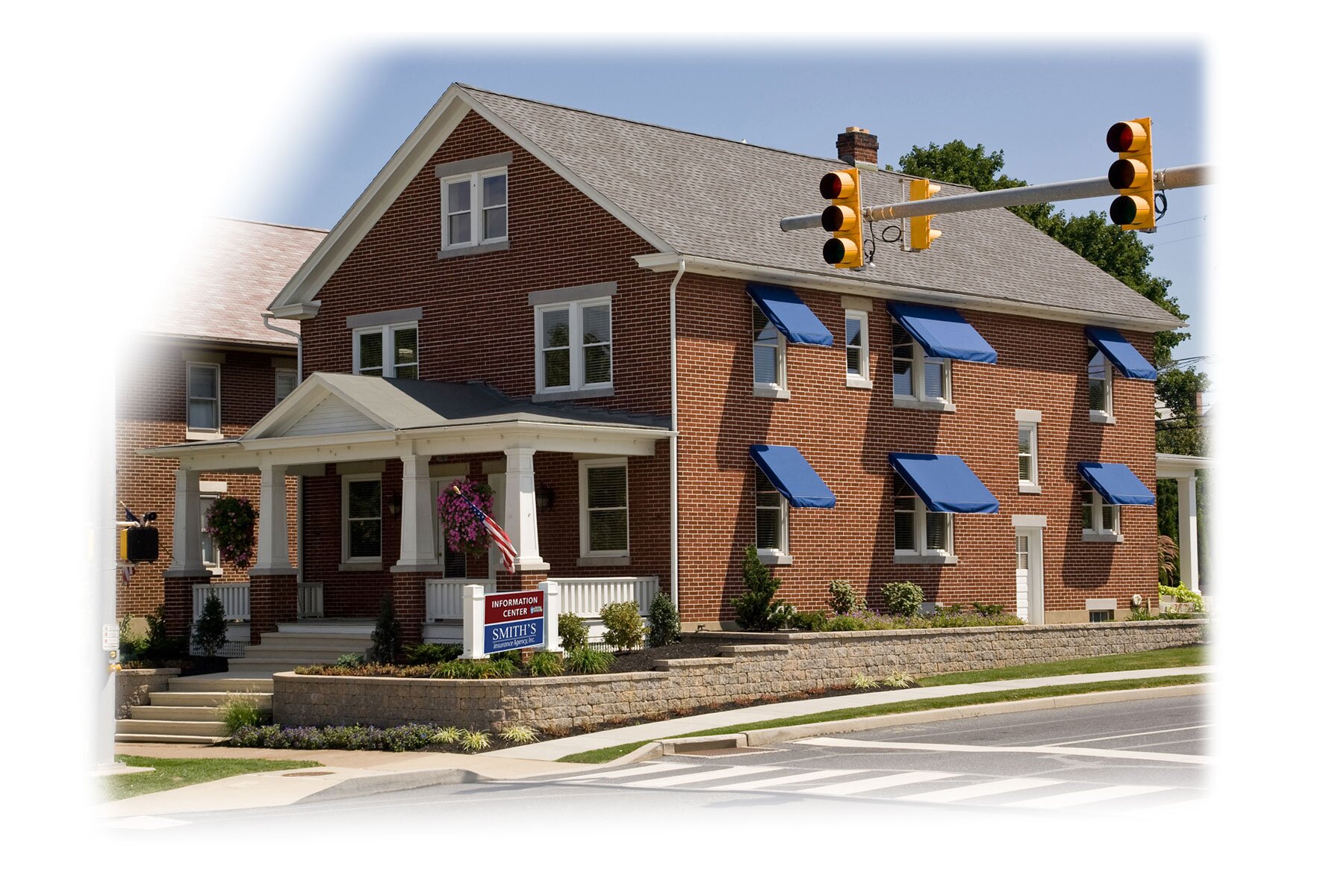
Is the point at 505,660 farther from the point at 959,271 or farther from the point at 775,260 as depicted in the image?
the point at 959,271

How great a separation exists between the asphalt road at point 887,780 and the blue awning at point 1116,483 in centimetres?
1290

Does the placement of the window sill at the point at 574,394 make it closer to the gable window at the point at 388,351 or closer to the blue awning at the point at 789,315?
the blue awning at the point at 789,315

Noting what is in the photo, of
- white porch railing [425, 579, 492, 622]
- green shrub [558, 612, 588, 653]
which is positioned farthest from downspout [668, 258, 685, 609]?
white porch railing [425, 579, 492, 622]

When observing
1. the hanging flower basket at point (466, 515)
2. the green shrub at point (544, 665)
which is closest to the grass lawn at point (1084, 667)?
the green shrub at point (544, 665)

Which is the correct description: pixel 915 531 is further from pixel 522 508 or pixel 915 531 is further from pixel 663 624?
pixel 522 508

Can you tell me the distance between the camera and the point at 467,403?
29531 millimetres

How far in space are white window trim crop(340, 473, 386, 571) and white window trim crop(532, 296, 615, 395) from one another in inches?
161

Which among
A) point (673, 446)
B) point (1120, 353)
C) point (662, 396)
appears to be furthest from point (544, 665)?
point (1120, 353)

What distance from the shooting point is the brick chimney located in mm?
38062

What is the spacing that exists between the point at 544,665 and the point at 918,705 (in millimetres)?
5226

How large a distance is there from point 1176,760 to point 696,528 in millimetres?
11530

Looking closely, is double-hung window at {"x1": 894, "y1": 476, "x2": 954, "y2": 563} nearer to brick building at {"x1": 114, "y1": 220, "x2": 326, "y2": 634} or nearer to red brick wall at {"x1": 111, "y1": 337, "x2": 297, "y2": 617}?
red brick wall at {"x1": 111, "y1": 337, "x2": 297, "y2": 617}

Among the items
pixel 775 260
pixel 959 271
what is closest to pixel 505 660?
pixel 775 260

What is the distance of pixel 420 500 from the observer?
1067 inches
